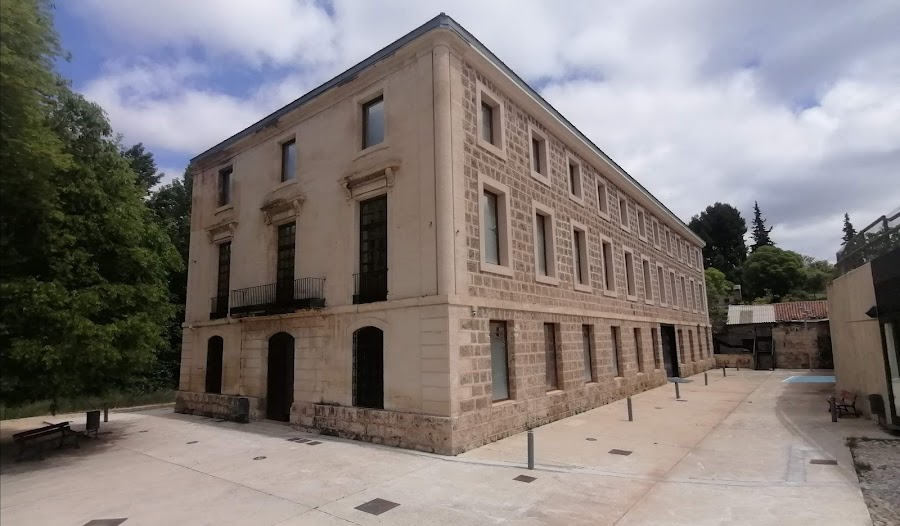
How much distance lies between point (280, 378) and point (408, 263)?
21.7 feet

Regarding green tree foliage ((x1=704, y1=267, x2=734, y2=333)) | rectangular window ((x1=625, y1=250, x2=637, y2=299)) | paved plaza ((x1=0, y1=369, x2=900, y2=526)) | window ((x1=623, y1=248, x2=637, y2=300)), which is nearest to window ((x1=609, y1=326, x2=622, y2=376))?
window ((x1=623, y1=248, x2=637, y2=300))

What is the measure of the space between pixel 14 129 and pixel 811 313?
4395 cm

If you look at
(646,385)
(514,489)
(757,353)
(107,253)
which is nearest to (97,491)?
(107,253)

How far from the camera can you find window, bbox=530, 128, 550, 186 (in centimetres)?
1566

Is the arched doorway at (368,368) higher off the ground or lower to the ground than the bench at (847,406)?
higher

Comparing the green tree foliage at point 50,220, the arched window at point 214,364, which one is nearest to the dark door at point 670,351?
the arched window at point 214,364

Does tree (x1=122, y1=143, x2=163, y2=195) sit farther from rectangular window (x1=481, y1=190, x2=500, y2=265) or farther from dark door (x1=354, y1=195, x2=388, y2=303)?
rectangular window (x1=481, y1=190, x2=500, y2=265)

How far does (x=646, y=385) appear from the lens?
20891 mm

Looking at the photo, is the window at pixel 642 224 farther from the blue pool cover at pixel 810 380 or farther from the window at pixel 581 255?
the blue pool cover at pixel 810 380

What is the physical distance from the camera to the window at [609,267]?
782 inches

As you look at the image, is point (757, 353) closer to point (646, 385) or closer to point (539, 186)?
point (646, 385)

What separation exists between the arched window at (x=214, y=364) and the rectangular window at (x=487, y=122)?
11948mm

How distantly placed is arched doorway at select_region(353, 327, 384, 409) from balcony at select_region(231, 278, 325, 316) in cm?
179

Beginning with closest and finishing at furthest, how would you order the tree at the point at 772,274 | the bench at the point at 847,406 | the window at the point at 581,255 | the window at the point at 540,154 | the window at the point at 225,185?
the bench at the point at 847,406, the window at the point at 540,154, the window at the point at 581,255, the window at the point at 225,185, the tree at the point at 772,274
